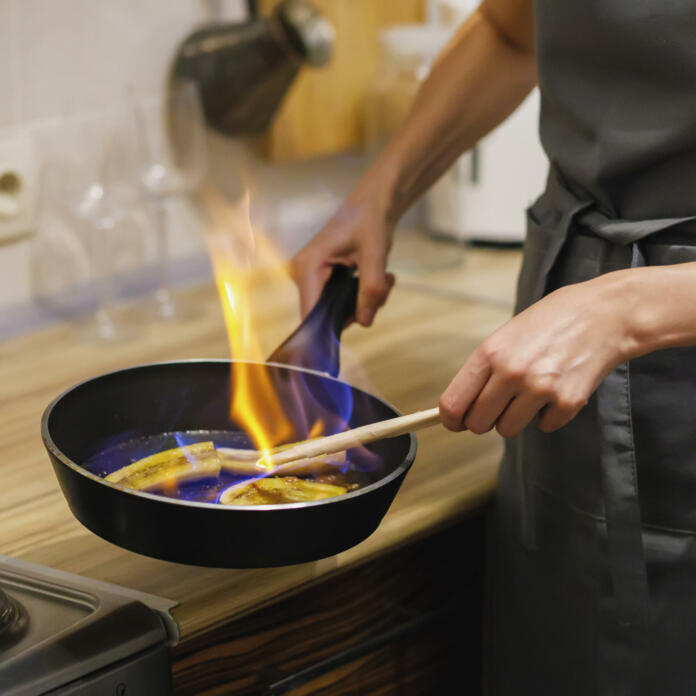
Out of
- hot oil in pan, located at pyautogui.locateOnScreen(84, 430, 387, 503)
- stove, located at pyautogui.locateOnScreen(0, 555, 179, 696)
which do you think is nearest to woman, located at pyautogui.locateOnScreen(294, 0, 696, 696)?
hot oil in pan, located at pyautogui.locateOnScreen(84, 430, 387, 503)

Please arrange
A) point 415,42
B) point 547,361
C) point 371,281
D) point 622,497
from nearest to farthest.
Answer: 1. point 547,361
2. point 622,497
3. point 371,281
4. point 415,42

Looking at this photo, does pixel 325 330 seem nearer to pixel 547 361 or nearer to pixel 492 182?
pixel 547 361

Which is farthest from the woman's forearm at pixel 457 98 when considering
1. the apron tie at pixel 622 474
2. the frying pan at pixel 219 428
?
the apron tie at pixel 622 474

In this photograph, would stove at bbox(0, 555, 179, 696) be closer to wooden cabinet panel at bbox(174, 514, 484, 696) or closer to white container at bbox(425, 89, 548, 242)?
wooden cabinet panel at bbox(174, 514, 484, 696)

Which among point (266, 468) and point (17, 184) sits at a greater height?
point (17, 184)

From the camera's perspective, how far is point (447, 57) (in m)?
1.12

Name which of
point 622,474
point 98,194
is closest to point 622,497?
point 622,474

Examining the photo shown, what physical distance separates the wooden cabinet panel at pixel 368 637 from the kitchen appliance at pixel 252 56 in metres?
0.70

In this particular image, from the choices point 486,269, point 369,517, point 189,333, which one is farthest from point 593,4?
point 486,269

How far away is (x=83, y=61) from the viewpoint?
137cm

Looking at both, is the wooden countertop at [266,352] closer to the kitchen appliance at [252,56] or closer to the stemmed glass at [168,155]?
the stemmed glass at [168,155]

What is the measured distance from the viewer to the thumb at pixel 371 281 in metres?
1.03

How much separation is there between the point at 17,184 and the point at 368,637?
701 millimetres

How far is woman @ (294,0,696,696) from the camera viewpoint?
29.2 inches
